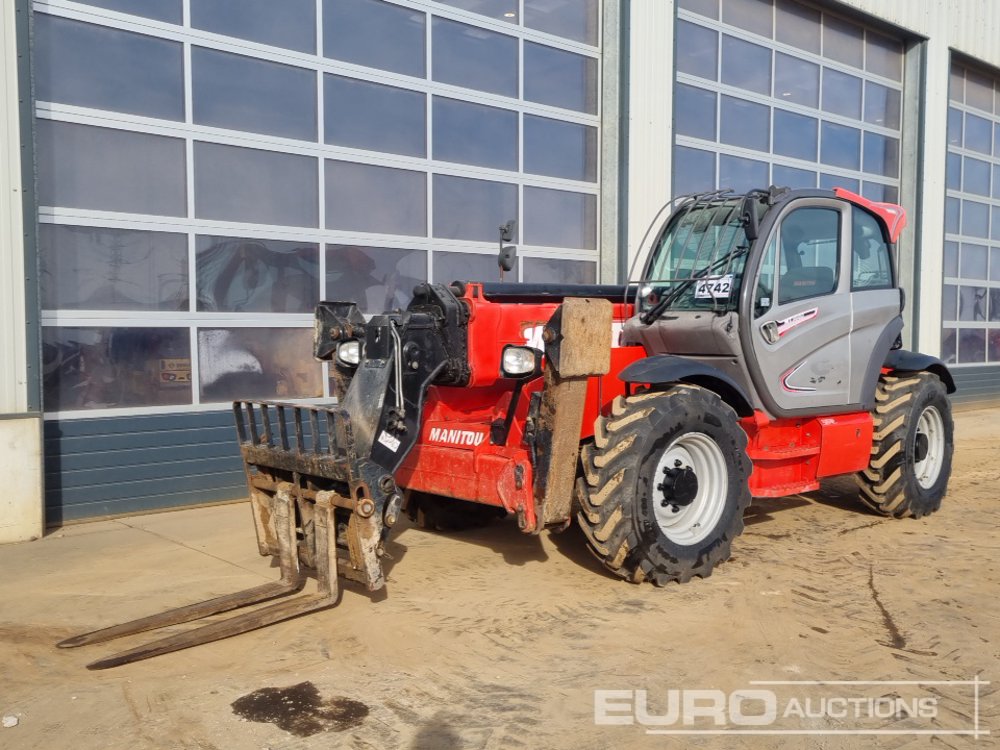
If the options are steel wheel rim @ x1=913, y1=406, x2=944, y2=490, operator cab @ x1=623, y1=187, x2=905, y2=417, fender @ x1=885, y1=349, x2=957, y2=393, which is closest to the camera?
operator cab @ x1=623, y1=187, x2=905, y2=417

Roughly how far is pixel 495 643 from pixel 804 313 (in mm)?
3443

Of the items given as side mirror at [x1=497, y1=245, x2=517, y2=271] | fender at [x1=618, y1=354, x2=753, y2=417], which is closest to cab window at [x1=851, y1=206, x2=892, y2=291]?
fender at [x1=618, y1=354, x2=753, y2=417]

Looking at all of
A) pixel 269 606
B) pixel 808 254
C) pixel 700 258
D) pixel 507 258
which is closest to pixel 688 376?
pixel 700 258

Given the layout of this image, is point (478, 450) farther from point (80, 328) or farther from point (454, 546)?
point (80, 328)

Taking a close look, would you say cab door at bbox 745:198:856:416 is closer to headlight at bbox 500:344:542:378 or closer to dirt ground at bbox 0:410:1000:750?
dirt ground at bbox 0:410:1000:750

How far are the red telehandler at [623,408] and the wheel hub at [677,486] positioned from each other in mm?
14

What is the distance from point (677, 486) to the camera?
5645 mm

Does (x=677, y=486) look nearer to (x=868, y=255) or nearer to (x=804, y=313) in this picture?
(x=804, y=313)

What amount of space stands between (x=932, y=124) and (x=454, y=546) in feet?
45.4

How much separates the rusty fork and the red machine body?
2.93 ft

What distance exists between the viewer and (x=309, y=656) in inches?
176

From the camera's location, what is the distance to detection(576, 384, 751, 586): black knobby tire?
5.23m

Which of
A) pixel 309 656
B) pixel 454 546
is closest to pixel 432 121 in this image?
pixel 454 546

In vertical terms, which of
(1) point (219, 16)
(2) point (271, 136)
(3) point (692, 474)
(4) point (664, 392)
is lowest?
(3) point (692, 474)
